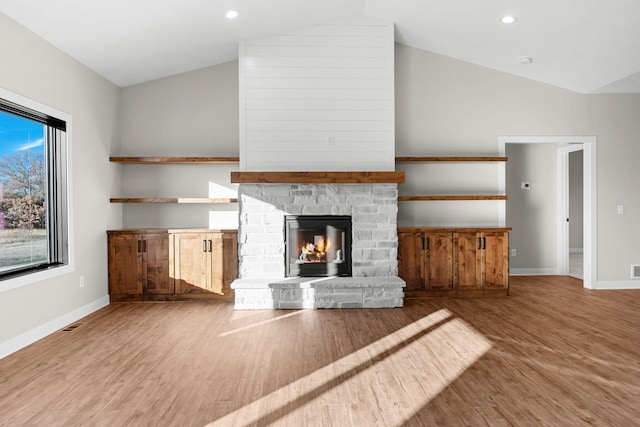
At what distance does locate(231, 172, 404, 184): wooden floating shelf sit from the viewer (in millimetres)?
5406

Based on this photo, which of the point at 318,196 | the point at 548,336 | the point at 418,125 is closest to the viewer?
the point at 548,336

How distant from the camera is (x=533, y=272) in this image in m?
7.55

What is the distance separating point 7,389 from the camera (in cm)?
309

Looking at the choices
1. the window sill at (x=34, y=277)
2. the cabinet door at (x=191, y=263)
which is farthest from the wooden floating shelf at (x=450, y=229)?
the window sill at (x=34, y=277)

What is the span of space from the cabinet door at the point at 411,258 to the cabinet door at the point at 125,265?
3.26 meters

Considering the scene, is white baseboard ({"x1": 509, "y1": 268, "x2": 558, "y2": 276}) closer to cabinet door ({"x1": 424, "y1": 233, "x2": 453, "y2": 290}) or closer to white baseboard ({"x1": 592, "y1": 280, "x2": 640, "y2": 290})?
white baseboard ({"x1": 592, "y1": 280, "x2": 640, "y2": 290})

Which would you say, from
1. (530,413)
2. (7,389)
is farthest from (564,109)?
(7,389)

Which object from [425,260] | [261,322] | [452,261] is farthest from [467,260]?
[261,322]

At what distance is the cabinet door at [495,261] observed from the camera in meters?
5.93

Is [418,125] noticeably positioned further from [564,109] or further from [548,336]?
[548,336]

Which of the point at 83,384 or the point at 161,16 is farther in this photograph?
the point at 161,16

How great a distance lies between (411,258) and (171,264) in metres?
3.01

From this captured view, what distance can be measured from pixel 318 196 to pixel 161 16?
256cm

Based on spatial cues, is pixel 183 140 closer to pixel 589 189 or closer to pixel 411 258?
pixel 411 258
